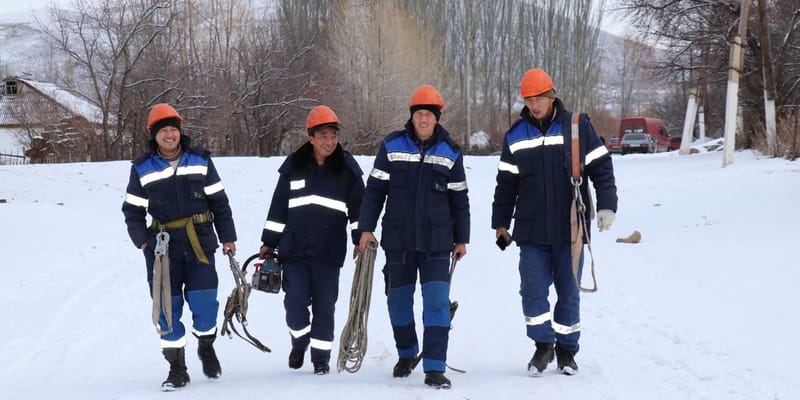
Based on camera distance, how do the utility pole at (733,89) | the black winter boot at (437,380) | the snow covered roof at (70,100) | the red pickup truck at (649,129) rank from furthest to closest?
the red pickup truck at (649,129), the snow covered roof at (70,100), the utility pole at (733,89), the black winter boot at (437,380)

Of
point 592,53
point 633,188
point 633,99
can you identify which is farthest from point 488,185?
point 633,99

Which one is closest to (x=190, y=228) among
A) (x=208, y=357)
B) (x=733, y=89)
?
(x=208, y=357)

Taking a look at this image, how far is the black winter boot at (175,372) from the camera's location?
18.1 ft

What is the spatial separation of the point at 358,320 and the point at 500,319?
2172 mm

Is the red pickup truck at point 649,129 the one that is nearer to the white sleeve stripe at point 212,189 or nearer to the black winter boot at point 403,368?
the black winter boot at point 403,368

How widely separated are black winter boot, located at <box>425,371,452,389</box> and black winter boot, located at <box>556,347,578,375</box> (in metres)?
0.81

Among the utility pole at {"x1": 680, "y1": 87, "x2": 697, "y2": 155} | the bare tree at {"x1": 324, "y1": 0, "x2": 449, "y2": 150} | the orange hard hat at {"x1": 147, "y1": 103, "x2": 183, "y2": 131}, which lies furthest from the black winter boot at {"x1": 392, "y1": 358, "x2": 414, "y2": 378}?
the bare tree at {"x1": 324, "y1": 0, "x2": 449, "y2": 150}

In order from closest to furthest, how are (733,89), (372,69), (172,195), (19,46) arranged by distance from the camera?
(172,195) → (733,89) → (372,69) → (19,46)

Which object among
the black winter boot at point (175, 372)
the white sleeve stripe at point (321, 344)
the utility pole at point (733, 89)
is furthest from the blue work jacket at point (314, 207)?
the utility pole at point (733, 89)

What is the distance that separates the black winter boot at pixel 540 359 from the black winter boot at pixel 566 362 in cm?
7

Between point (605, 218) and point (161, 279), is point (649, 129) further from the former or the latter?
point (161, 279)

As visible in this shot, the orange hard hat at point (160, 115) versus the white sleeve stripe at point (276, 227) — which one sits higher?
the orange hard hat at point (160, 115)

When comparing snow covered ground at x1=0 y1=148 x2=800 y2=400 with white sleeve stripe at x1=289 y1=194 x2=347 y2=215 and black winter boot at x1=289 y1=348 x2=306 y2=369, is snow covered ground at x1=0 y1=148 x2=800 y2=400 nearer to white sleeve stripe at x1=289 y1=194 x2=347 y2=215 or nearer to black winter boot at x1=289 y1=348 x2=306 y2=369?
black winter boot at x1=289 y1=348 x2=306 y2=369

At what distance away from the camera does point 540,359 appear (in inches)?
223
